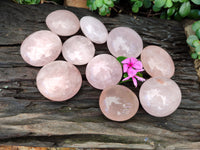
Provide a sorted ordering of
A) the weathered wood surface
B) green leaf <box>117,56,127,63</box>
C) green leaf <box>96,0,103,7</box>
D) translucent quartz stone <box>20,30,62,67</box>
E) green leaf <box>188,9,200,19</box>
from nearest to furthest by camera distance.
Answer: the weathered wood surface → translucent quartz stone <box>20,30,62,67</box> → green leaf <box>117,56,127,63</box> → green leaf <box>96,0,103,7</box> → green leaf <box>188,9,200,19</box>

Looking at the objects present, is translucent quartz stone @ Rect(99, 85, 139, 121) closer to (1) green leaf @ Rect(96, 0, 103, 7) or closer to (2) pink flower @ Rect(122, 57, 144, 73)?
(2) pink flower @ Rect(122, 57, 144, 73)

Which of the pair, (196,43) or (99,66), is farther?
(196,43)

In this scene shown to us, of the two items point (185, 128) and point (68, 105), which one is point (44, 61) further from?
point (185, 128)

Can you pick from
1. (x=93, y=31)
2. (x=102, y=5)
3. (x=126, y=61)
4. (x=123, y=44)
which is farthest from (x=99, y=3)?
(x=126, y=61)

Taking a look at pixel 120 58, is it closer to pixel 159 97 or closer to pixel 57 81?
pixel 159 97

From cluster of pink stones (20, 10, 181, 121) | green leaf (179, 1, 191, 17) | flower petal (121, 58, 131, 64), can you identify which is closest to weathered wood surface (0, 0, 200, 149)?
cluster of pink stones (20, 10, 181, 121)

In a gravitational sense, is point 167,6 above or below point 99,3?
above

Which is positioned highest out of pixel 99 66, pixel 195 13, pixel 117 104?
pixel 195 13
